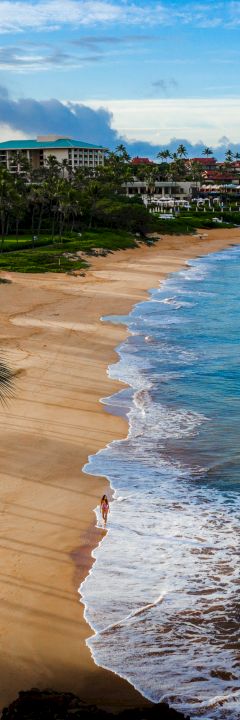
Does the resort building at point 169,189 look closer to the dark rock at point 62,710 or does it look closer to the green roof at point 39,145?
the green roof at point 39,145

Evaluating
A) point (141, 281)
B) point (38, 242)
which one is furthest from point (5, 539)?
point (38, 242)

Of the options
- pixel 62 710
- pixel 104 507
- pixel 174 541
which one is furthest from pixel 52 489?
pixel 62 710

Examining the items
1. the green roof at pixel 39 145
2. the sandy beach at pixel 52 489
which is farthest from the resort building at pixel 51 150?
the sandy beach at pixel 52 489

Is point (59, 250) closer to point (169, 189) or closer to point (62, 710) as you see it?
point (62, 710)

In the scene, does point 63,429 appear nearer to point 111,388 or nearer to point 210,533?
point 111,388

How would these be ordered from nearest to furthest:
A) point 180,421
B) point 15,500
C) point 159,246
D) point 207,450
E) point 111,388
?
point 15,500, point 207,450, point 180,421, point 111,388, point 159,246

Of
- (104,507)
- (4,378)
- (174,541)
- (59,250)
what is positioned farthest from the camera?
(59,250)
